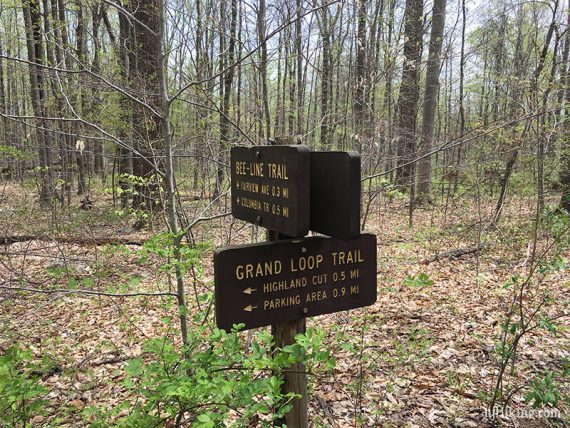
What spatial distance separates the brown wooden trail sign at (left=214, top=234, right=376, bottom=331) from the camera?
5.46 feet

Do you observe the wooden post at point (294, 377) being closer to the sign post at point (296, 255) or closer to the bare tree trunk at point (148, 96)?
the sign post at point (296, 255)

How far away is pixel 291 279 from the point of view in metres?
1.77

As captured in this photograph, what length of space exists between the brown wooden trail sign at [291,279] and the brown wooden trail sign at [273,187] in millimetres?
146

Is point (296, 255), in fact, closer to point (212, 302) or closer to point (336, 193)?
point (336, 193)

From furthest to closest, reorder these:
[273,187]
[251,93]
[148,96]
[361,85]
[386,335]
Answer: [251,93]
[361,85]
[148,96]
[386,335]
[273,187]

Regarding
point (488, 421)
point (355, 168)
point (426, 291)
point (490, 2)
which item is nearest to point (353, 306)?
point (355, 168)

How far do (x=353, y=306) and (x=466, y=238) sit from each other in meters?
7.35

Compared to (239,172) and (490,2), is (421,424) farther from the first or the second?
(490,2)

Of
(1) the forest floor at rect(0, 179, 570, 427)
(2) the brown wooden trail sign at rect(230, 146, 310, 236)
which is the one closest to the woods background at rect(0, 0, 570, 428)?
(1) the forest floor at rect(0, 179, 570, 427)

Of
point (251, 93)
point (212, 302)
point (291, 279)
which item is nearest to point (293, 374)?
point (291, 279)

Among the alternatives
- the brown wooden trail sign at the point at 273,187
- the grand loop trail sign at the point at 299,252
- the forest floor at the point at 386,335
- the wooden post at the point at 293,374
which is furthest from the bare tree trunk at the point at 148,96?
the wooden post at the point at 293,374

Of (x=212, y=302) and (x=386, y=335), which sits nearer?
(x=212, y=302)

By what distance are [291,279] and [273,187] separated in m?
0.44

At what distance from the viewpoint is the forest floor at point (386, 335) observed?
10.4 ft
